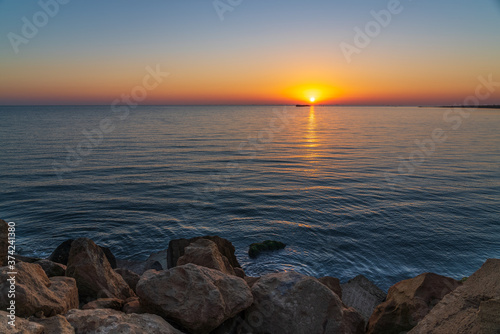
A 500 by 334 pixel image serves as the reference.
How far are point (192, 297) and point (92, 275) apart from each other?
347cm

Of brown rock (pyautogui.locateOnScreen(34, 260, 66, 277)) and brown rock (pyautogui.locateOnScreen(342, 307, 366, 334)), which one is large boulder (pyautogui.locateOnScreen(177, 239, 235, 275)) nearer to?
brown rock (pyautogui.locateOnScreen(34, 260, 66, 277))

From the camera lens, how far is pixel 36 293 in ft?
20.2

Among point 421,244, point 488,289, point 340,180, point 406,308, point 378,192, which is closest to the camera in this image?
point 488,289

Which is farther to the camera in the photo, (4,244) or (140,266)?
(140,266)

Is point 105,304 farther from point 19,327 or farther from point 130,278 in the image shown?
point 130,278

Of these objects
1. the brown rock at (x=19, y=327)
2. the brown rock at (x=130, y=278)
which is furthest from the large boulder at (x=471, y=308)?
the brown rock at (x=130, y=278)

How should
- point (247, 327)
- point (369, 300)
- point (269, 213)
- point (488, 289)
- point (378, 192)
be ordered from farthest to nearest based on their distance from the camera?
point (378, 192) < point (269, 213) < point (369, 300) < point (247, 327) < point (488, 289)

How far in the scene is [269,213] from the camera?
21.5m

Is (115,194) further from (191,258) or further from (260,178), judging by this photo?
(191,258)

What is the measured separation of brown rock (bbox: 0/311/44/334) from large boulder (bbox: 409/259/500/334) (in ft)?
21.6

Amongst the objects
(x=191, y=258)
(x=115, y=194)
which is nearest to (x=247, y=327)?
(x=191, y=258)

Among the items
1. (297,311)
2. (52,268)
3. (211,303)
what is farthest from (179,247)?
(297,311)

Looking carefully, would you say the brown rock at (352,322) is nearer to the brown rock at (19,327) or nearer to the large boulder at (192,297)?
the large boulder at (192,297)

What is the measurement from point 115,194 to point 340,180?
64.5 feet
